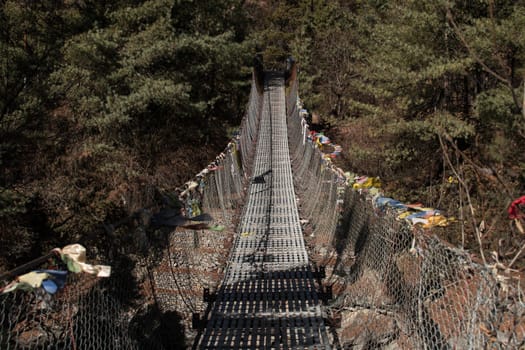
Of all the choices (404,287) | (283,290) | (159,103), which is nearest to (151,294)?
(283,290)

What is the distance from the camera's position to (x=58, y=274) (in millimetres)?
1416

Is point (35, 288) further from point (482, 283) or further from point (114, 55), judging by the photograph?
point (114, 55)

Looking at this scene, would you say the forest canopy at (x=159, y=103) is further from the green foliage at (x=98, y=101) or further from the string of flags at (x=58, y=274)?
the string of flags at (x=58, y=274)

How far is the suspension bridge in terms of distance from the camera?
1.73 m

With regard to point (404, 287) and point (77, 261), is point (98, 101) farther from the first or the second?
point (77, 261)

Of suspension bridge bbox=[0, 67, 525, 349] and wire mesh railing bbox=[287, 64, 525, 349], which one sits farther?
suspension bridge bbox=[0, 67, 525, 349]

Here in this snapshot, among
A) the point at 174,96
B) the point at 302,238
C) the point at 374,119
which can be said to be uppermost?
the point at 174,96

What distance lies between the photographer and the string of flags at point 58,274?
134 centimetres

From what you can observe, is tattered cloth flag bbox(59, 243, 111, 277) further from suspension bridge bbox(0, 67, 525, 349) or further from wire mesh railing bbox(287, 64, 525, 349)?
wire mesh railing bbox(287, 64, 525, 349)

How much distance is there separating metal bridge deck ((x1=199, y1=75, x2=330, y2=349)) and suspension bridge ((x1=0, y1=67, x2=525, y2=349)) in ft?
0.04

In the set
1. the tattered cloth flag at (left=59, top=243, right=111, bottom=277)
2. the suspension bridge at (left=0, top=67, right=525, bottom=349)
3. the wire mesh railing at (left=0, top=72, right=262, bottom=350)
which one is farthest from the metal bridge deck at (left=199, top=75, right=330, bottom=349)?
the tattered cloth flag at (left=59, top=243, right=111, bottom=277)

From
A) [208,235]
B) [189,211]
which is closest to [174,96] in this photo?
[208,235]

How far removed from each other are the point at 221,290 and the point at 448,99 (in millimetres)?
7658

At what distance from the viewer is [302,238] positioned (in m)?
5.06
